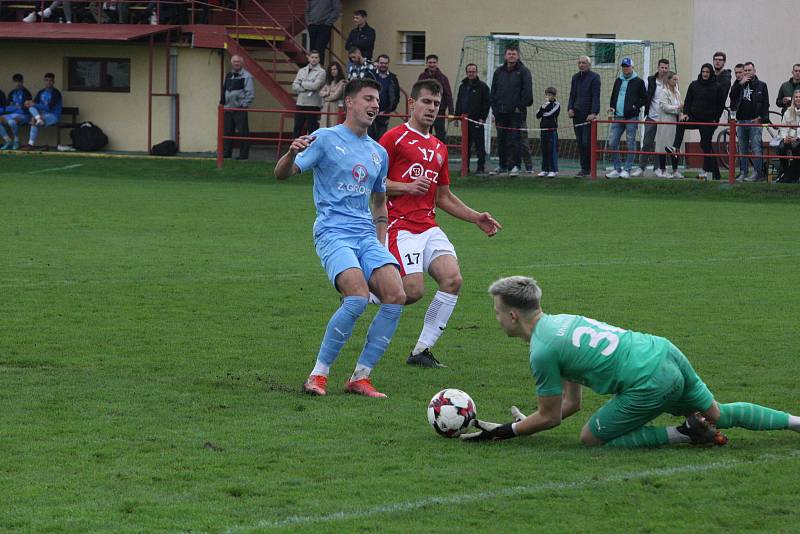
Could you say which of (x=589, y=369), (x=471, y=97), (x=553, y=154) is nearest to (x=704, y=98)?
(x=553, y=154)

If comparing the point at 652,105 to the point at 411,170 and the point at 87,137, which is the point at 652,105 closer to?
the point at 87,137

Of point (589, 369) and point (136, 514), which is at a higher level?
point (589, 369)

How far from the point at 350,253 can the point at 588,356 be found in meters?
2.25

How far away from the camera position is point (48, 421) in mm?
7281

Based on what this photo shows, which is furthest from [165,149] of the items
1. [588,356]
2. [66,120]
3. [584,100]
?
[588,356]

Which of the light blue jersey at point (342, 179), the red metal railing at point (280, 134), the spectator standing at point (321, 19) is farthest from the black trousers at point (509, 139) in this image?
the light blue jersey at point (342, 179)

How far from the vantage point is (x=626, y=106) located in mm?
24266

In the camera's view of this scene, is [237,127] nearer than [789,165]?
No

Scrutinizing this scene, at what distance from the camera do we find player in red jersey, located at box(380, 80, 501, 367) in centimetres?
948

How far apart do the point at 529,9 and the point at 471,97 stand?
6.64 m

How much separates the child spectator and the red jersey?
574 inches

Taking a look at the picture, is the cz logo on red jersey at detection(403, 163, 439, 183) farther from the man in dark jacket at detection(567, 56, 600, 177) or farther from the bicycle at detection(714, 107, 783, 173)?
the man in dark jacket at detection(567, 56, 600, 177)

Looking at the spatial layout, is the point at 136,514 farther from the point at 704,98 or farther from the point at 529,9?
the point at 529,9

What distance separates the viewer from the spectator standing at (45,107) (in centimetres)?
3111
